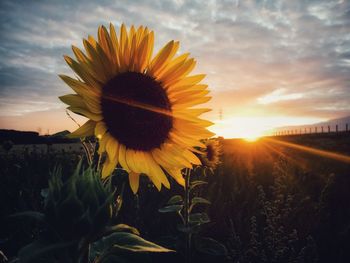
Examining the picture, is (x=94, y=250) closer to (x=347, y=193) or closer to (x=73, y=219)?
(x=73, y=219)

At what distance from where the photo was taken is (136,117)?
66.4 inches

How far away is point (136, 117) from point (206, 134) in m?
0.44

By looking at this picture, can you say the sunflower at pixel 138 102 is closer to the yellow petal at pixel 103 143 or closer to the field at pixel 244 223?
the yellow petal at pixel 103 143

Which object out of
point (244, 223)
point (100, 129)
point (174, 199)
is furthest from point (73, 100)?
point (244, 223)

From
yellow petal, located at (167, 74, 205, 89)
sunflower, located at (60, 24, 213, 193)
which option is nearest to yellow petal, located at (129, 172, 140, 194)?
sunflower, located at (60, 24, 213, 193)

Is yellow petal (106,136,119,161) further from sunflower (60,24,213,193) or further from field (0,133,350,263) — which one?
field (0,133,350,263)

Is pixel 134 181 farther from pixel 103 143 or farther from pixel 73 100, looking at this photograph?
pixel 73 100

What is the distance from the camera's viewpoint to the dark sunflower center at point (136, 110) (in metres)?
1.64

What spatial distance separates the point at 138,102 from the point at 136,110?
0.06 metres

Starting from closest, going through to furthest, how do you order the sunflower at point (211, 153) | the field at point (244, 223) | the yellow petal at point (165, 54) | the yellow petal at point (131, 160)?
the yellow petal at point (131, 160)
the yellow petal at point (165, 54)
the field at point (244, 223)
the sunflower at point (211, 153)

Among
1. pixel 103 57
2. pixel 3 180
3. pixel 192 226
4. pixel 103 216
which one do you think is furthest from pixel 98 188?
pixel 3 180

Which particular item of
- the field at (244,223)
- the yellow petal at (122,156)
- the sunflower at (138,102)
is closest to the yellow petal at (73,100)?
the sunflower at (138,102)

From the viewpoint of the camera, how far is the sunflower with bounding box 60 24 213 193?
149 cm

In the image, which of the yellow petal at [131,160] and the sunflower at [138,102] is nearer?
the sunflower at [138,102]
